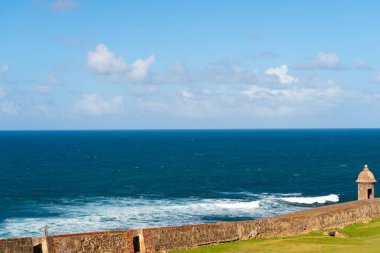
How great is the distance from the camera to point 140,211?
52281 mm

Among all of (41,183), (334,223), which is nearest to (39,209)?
(41,183)

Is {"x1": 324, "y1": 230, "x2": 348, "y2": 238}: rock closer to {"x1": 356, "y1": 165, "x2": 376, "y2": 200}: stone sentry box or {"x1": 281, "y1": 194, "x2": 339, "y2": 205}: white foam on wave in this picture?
{"x1": 356, "y1": 165, "x2": 376, "y2": 200}: stone sentry box

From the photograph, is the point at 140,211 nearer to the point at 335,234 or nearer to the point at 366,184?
the point at 366,184

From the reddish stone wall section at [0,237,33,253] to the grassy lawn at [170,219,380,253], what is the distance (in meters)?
6.17

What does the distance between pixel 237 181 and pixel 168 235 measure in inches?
2362

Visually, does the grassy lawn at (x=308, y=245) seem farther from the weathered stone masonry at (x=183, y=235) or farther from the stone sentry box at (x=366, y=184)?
the stone sentry box at (x=366, y=184)

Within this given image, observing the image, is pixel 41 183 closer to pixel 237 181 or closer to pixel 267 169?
pixel 237 181

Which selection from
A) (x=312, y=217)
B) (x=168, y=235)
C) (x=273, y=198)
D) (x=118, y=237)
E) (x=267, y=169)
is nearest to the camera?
(x=118, y=237)

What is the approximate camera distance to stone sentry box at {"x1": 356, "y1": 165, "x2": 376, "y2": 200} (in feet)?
118

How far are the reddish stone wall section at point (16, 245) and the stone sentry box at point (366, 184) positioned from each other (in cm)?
2454

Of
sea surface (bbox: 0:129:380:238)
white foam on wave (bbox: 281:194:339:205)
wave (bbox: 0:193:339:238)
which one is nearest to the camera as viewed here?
wave (bbox: 0:193:339:238)

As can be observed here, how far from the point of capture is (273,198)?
62.8 metres

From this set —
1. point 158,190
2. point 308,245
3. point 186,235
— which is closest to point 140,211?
point 158,190

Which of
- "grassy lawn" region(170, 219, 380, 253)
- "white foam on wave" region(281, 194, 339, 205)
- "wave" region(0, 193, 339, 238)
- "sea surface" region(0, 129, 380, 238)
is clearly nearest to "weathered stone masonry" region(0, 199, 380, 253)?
"grassy lawn" region(170, 219, 380, 253)
